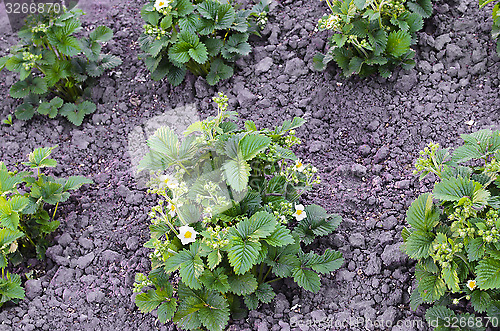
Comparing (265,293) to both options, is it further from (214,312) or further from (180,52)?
(180,52)

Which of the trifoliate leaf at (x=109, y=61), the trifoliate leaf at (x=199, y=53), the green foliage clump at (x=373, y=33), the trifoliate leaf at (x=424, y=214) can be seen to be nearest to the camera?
the trifoliate leaf at (x=424, y=214)

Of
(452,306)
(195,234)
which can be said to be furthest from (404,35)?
(195,234)

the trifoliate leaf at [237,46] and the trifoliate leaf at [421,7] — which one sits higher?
the trifoliate leaf at [421,7]

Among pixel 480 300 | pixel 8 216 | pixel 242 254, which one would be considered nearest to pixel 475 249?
pixel 480 300

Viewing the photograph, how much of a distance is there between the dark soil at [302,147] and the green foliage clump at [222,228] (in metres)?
0.19

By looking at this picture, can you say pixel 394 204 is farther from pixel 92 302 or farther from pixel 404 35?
pixel 92 302

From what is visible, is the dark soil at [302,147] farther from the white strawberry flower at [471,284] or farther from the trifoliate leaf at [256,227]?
the trifoliate leaf at [256,227]

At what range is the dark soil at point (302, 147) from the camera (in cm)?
236

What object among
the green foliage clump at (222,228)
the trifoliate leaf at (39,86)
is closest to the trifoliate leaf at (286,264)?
the green foliage clump at (222,228)

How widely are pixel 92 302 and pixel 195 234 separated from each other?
2.66 ft

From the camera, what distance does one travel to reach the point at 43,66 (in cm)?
340

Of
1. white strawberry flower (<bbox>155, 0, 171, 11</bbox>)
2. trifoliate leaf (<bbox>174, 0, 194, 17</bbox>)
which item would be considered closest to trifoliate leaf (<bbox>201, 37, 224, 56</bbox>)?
trifoliate leaf (<bbox>174, 0, 194, 17</bbox>)

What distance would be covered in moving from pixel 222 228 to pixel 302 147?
40.5 inches

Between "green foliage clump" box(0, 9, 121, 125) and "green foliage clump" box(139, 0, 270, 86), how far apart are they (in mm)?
411
